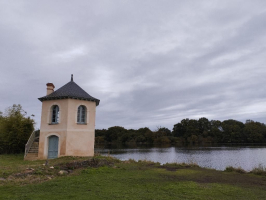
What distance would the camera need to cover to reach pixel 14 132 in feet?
71.4

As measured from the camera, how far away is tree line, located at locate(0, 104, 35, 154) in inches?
849

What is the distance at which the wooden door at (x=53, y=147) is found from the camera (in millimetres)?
17636

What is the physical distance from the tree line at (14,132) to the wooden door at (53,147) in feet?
18.7

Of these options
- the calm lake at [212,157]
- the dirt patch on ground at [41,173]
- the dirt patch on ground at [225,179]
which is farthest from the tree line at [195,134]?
the dirt patch on ground at [225,179]

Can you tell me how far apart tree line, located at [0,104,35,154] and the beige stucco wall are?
16.9 ft

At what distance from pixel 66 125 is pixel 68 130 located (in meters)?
0.43

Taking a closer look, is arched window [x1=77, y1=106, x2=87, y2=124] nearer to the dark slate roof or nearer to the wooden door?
the dark slate roof

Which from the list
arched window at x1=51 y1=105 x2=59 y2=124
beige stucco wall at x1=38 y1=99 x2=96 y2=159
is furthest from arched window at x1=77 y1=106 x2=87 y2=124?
arched window at x1=51 y1=105 x2=59 y2=124

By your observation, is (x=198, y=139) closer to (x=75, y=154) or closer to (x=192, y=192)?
(x=75, y=154)

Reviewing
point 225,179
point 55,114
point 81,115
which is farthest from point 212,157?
point 55,114

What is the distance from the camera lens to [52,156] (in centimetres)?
1761

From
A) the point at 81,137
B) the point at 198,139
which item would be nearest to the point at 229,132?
the point at 198,139

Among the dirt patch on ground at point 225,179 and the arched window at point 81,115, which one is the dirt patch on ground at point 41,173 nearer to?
the dirt patch on ground at point 225,179

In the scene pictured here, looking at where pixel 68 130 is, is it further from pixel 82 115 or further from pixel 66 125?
pixel 82 115
